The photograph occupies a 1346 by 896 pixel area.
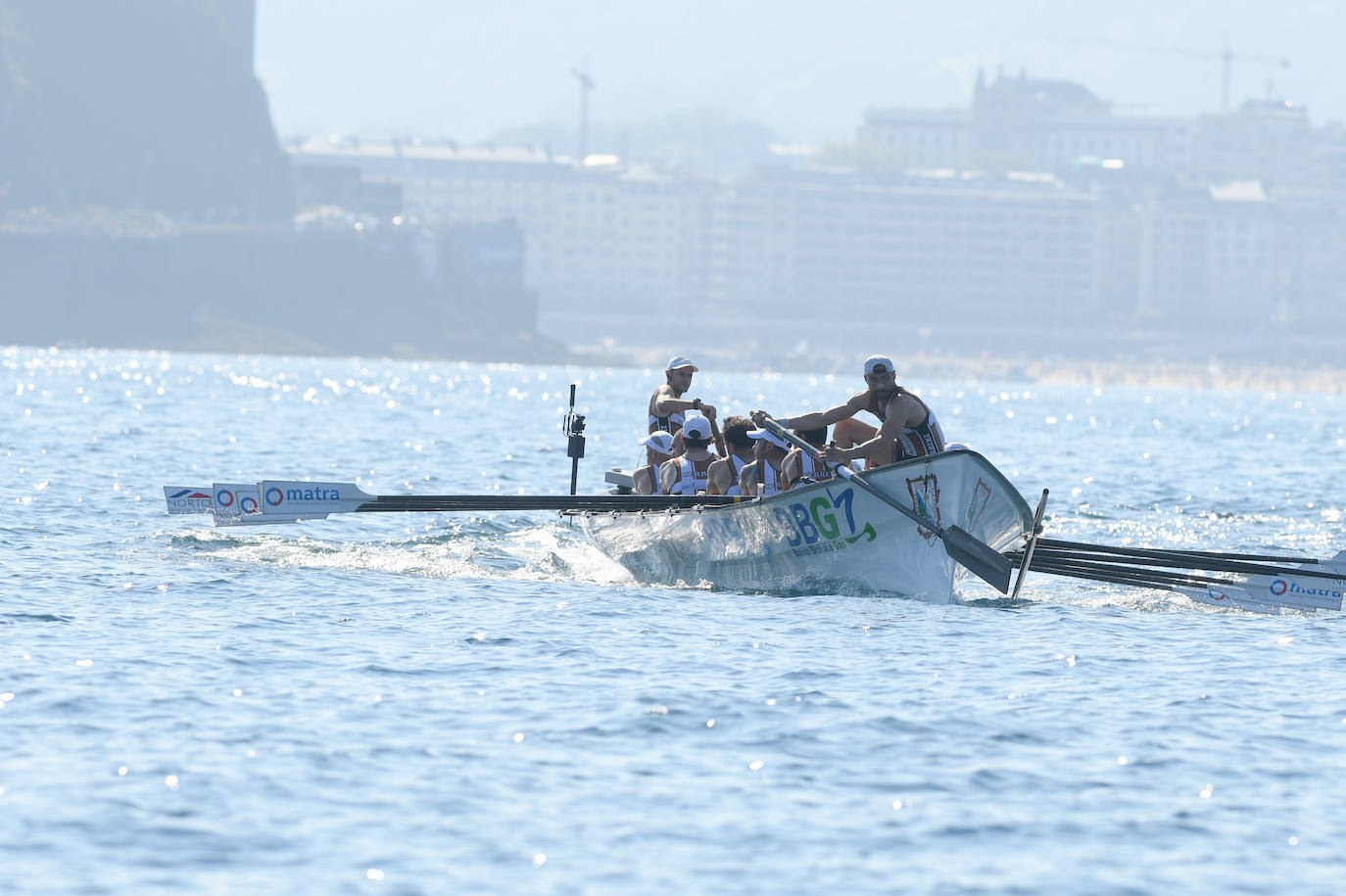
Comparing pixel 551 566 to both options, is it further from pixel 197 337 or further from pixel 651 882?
pixel 197 337

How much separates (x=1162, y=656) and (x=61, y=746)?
29.4 ft

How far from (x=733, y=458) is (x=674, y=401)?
82.8 inches

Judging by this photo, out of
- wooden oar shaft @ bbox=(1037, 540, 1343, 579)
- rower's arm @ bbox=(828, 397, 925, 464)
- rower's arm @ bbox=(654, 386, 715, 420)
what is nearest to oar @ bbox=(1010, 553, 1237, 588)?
wooden oar shaft @ bbox=(1037, 540, 1343, 579)

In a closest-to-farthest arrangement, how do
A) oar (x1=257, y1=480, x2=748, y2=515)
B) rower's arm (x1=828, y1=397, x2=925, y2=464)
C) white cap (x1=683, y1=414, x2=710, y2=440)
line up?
1. rower's arm (x1=828, y1=397, x2=925, y2=464)
2. oar (x1=257, y1=480, x2=748, y2=515)
3. white cap (x1=683, y1=414, x2=710, y2=440)

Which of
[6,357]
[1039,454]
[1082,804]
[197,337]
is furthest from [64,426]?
[197,337]

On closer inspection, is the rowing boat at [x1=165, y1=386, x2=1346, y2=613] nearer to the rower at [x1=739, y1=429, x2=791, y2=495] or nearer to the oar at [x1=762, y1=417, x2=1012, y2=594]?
the oar at [x1=762, y1=417, x2=1012, y2=594]

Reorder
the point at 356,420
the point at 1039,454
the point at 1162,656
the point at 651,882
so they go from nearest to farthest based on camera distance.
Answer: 1. the point at 651,882
2. the point at 1162,656
3. the point at 1039,454
4. the point at 356,420

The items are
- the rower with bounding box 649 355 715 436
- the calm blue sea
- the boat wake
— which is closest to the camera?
the calm blue sea

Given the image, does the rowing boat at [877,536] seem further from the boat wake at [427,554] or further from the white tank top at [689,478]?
the boat wake at [427,554]

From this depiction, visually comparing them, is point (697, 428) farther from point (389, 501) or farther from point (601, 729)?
point (601, 729)

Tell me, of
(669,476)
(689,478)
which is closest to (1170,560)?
(689,478)

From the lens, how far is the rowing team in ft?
59.5

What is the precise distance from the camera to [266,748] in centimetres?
1205

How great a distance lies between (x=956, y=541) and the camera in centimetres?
1766
